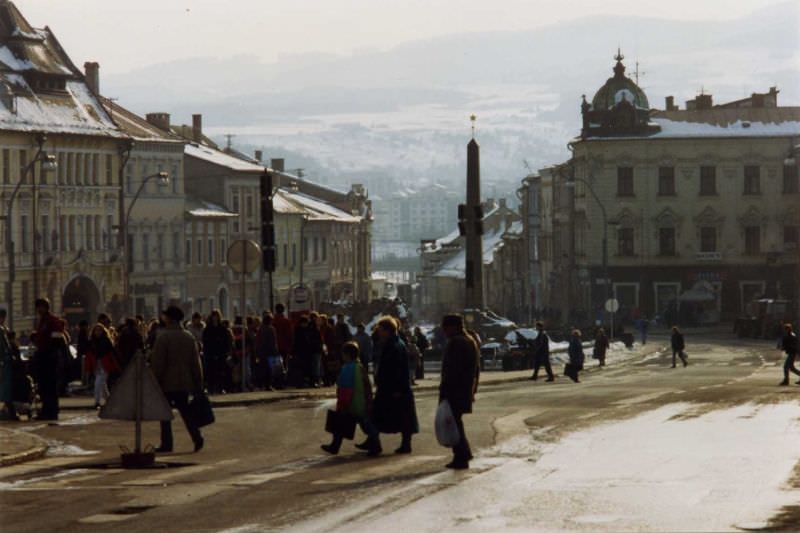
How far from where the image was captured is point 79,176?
9656 cm

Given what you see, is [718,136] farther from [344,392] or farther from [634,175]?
[344,392]

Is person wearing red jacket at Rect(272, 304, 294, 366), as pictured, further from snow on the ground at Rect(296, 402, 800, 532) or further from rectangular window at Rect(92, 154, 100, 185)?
rectangular window at Rect(92, 154, 100, 185)

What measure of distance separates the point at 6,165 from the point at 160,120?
3018 cm

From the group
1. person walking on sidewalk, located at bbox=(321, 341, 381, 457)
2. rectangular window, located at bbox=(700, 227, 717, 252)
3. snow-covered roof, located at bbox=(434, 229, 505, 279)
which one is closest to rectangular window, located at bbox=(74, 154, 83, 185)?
rectangular window, located at bbox=(700, 227, 717, 252)

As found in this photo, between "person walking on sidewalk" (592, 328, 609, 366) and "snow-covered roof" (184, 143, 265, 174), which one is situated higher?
"snow-covered roof" (184, 143, 265, 174)

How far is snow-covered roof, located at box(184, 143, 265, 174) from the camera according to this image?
383 ft

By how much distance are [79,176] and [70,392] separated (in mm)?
59242

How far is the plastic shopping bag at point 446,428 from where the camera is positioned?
2219 centimetres

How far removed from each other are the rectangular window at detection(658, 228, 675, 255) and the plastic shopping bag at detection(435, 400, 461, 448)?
96.3 meters

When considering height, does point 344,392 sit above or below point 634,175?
below

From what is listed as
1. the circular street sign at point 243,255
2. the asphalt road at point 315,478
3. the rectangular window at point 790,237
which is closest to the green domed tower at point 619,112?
the rectangular window at point 790,237

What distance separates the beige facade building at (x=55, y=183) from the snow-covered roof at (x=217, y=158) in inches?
620

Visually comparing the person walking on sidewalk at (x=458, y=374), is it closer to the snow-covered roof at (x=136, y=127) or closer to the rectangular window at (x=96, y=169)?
the rectangular window at (x=96, y=169)

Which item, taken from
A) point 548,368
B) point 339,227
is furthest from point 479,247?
point 339,227
